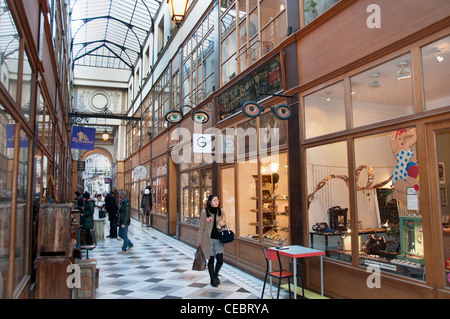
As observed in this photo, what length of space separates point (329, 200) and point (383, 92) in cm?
185

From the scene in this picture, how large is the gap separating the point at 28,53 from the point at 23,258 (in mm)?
2346

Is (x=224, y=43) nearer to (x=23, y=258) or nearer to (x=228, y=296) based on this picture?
(x=228, y=296)

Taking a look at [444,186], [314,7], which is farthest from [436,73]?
[314,7]

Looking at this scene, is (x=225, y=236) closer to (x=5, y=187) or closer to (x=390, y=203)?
(x=390, y=203)

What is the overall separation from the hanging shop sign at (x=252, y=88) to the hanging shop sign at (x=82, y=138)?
697cm

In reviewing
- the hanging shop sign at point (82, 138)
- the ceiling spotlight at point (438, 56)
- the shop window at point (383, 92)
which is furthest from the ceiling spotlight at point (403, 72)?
the hanging shop sign at point (82, 138)

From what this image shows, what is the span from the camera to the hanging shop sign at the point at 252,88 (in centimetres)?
661

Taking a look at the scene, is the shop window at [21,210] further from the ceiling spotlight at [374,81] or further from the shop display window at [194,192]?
the shop display window at [194,192]

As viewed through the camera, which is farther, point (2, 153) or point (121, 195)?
point (121, 195)

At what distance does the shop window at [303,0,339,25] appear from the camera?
5.44 m

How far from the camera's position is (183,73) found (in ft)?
41.8

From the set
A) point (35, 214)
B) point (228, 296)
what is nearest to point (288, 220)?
point (228, 296)

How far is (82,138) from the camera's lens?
13.9 m

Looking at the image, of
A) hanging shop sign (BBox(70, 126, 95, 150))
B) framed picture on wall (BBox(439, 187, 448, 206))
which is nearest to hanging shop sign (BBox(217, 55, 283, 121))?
framed picture on wall (BBox(439, 187, 448, 206))
